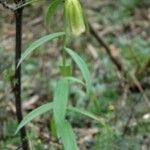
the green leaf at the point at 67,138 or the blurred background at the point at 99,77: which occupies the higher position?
the green leaf at the point at 67,138

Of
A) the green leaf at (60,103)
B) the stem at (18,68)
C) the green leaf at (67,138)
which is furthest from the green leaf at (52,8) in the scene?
the green leaf at (67,138)

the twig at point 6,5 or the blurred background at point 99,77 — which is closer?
the twig at point 6,5

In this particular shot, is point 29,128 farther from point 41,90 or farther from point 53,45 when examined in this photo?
point 53,45

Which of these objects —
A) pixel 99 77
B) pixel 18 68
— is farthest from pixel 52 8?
pixel 99 77

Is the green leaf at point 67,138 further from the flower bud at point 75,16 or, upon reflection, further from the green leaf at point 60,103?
the flower bud at point 75,16

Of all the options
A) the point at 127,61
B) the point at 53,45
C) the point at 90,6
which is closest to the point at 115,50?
the point at 127,61

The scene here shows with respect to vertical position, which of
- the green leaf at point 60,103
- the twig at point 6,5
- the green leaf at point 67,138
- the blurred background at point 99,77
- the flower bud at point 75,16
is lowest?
the blurred background at point 99,77
